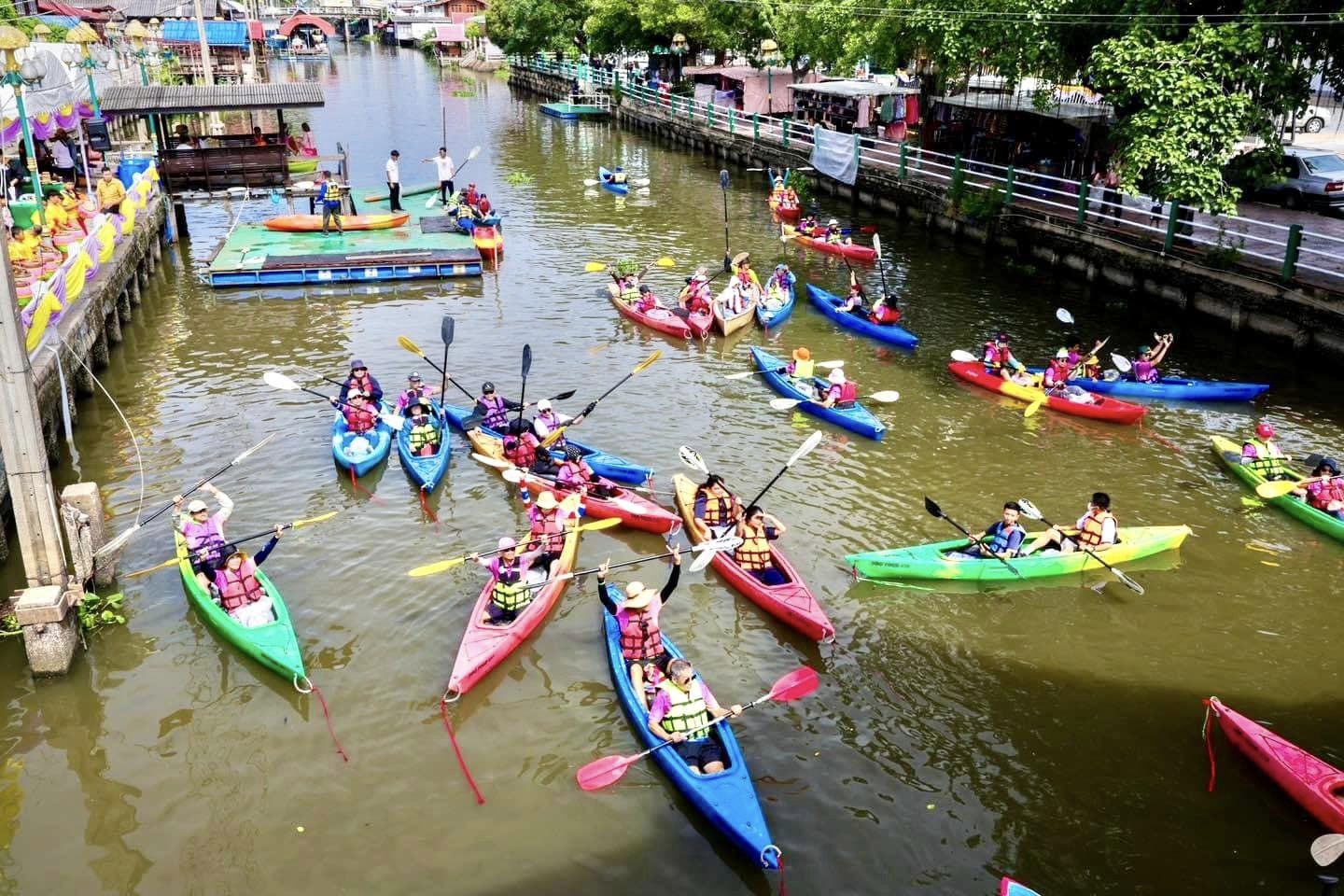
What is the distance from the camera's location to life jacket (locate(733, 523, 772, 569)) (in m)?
14.2

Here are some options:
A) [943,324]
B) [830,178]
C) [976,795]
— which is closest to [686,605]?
[976,795]

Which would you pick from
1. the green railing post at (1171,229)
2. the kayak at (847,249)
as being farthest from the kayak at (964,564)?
→ the kayak at (847,249)

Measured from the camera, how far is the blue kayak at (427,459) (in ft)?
55.8

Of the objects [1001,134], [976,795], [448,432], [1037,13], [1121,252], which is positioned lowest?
[976,795]

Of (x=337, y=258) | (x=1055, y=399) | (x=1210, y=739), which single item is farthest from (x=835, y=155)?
(x=1210, y=739)

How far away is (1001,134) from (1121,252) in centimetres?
1016

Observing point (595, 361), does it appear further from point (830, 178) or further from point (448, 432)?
point (830, 178)

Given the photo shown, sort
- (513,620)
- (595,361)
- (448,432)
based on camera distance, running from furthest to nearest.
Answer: (595,361), (448,432), (513,620)

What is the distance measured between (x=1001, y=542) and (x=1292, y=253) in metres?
13.3

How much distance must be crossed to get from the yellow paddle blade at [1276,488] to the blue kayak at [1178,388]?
4.54 metres

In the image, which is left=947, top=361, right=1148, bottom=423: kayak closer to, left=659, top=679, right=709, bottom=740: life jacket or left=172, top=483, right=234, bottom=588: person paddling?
left=659, top=679, right=709, bottom=740: life jacket

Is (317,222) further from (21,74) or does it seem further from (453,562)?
(453,562)

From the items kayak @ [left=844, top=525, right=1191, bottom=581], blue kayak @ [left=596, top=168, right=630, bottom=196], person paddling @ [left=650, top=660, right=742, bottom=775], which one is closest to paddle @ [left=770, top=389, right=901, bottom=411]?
kayak @ [left=844, top=525, right=1191, bottom=581]

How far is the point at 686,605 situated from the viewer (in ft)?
46.6
